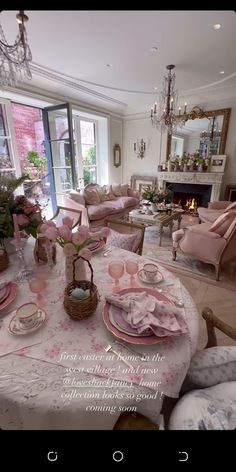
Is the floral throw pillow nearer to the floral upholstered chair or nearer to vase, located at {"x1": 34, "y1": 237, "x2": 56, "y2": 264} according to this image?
the floral upholstered chair

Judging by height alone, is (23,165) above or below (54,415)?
above

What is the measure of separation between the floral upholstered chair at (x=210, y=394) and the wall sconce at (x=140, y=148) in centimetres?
537

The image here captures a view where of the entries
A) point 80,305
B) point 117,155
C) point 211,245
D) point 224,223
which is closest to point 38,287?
point 80,305

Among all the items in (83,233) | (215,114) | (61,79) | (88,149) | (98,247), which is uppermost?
(61,79)

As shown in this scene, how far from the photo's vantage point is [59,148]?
420 centimetres

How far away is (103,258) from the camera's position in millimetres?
1368

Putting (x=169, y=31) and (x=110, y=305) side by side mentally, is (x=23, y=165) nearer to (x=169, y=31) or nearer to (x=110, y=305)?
(x=169, y=31)

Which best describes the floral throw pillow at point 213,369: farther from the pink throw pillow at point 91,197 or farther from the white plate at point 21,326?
the pink throw pillow at point 91,197

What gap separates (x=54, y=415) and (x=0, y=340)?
327 mm

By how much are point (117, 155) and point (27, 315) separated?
567 centimetres

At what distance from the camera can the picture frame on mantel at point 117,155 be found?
578cm

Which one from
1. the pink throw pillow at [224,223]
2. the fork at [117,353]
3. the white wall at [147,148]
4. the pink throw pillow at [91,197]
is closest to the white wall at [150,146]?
the white wall at [147,148]

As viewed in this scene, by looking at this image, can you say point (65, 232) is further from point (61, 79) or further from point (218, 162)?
point (218, 162)
